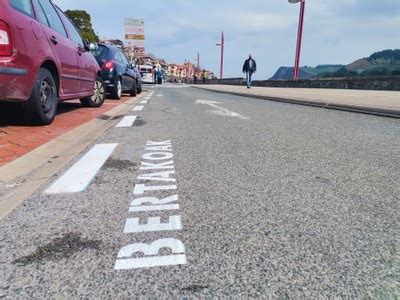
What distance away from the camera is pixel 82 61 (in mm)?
6453

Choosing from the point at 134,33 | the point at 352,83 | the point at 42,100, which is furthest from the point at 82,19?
→ the point at 42,100

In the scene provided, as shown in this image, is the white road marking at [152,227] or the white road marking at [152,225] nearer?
the white road marking at [152,227]

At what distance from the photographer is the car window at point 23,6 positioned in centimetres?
414

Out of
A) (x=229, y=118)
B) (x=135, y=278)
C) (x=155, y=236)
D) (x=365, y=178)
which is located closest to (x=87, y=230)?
(x=155, y=236)

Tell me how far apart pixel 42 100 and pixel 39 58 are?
0.58 metres

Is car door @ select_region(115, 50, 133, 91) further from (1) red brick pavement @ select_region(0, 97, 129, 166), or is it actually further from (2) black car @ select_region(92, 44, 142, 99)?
(1) red brick pavement @ select_region(0, 97, 129, 166)

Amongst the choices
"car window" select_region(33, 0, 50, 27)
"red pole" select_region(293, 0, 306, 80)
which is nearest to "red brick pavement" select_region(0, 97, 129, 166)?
"car window" select_region(33, 0, 50, 27)

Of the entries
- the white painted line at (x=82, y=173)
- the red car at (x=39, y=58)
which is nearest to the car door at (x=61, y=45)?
the red car at (x=39, y=58)

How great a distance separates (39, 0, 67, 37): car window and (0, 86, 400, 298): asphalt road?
8.81 feet

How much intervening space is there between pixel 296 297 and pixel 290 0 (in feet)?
76.6

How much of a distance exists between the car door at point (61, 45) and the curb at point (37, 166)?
91 centimetres

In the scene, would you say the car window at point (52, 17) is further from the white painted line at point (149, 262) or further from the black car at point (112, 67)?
the white painted line at point (149, 262)

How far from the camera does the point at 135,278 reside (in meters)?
1.54

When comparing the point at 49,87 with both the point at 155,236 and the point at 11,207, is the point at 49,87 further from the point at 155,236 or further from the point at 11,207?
the point at 155,236
